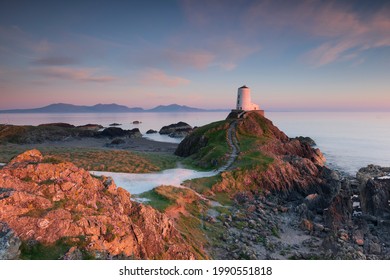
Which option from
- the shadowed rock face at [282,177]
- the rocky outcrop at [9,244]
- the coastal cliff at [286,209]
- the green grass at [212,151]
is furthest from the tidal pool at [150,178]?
the rocky outcrop at [9,244]

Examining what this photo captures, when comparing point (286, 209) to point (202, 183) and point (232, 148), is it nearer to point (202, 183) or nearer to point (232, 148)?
point (202, 183)

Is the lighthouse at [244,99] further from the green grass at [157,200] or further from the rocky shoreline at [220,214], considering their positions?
the green grass at [157,200]

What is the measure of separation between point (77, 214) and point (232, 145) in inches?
1490

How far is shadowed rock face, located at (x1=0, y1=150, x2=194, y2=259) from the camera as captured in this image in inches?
444

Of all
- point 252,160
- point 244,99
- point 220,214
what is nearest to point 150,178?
point 220,214

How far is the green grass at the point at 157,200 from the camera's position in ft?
76.6

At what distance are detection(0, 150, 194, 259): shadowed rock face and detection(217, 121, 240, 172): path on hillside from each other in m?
22.2

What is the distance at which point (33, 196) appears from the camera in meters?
12.6

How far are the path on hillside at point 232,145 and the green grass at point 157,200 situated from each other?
44.6ft

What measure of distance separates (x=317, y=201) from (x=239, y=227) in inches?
516

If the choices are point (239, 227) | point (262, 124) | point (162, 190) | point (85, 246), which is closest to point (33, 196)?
point (85, 246)

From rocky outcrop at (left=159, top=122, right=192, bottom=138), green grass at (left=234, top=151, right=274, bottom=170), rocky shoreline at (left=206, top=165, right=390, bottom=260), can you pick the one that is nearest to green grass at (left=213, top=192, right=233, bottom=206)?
rocky shoreline at (left=206, top=165, right=390, bottom=260)

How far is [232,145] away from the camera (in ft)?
159
